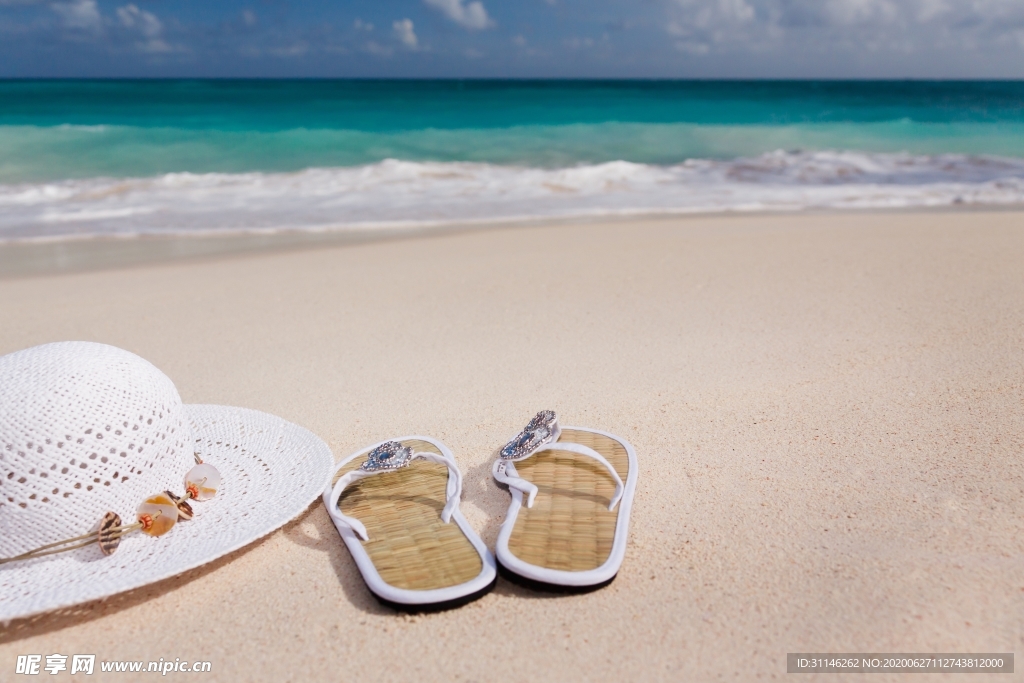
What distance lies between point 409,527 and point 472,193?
325 inches

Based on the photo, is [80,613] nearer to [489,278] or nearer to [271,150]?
[489,278]

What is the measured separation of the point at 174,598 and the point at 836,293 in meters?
3.48

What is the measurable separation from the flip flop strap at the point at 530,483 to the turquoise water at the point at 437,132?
11.5m

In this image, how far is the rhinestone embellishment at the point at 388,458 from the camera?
202 centimetres

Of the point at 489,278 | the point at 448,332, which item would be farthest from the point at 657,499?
the point at 489,278

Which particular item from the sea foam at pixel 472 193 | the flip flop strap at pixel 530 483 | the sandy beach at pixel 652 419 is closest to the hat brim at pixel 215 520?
the sandy beach at pixel 652 419

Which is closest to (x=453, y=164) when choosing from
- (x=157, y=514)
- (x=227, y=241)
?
(x=227, y=241)

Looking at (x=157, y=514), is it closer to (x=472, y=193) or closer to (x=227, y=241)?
(x=227, y=241)

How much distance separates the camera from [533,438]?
84.6 inches

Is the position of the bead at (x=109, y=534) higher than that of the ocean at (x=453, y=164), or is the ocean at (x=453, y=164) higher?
the bead at (x=109, y=534)

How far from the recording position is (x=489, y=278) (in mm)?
4508

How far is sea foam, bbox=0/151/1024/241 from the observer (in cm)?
764

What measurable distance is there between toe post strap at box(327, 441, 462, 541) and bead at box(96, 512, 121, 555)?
1.56ft

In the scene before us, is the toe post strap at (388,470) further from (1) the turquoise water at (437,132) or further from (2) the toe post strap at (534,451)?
(1) the turquoise water at (437,132)
